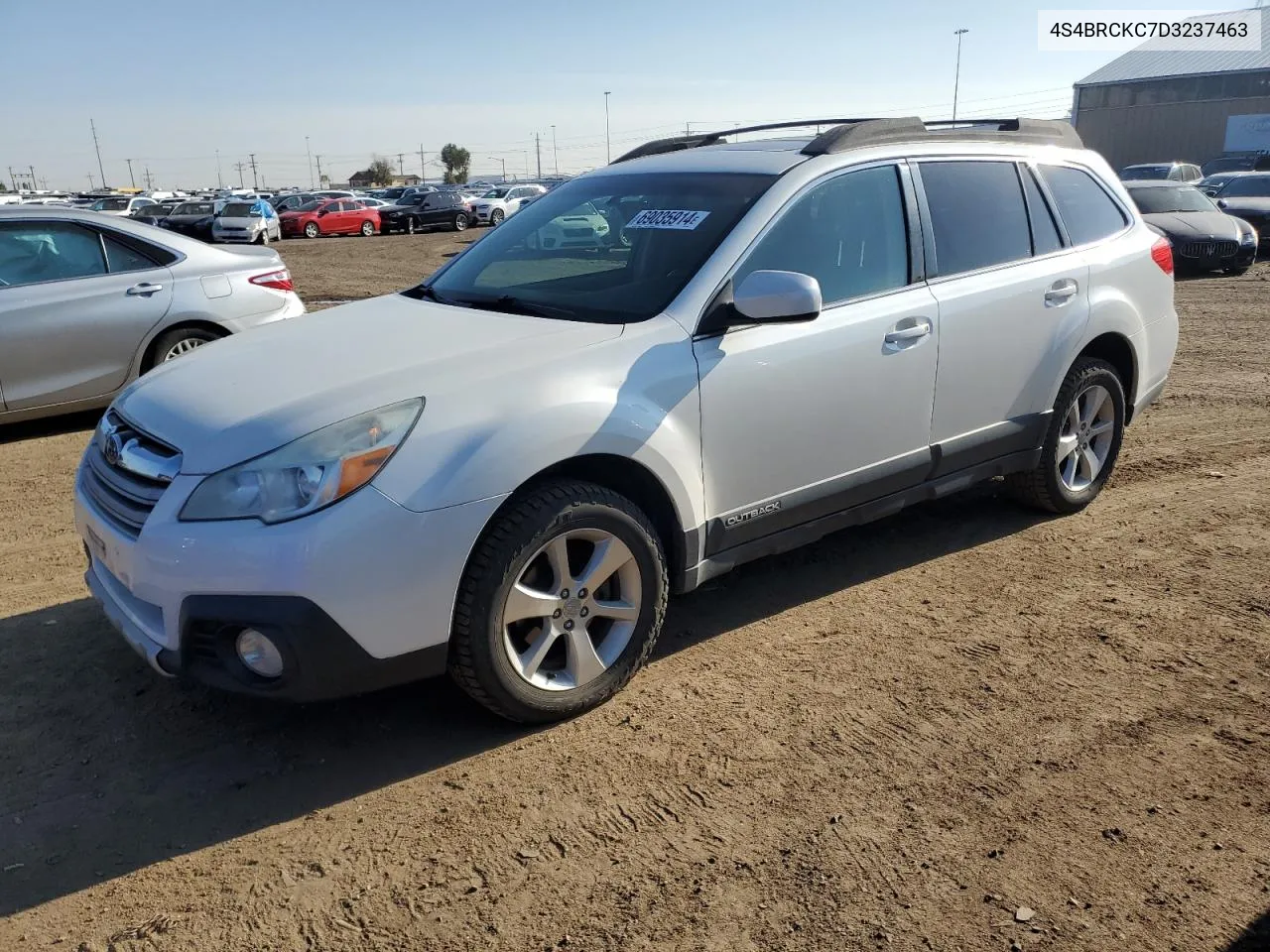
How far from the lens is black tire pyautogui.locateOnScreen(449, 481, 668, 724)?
2.97 m

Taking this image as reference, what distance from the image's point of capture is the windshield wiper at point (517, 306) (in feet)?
A: 12.0

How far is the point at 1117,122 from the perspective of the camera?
6138 cm

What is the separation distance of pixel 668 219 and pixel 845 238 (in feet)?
2.29

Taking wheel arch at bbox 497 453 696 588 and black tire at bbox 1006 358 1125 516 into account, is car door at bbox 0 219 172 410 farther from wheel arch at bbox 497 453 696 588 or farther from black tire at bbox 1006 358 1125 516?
black tire at bbox 1006 358 1125 516

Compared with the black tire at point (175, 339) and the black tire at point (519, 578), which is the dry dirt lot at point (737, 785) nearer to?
the black tire at point (519, 578)

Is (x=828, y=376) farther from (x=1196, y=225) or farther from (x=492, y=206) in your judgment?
(x=492, y=206)

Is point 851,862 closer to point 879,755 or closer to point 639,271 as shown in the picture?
point 879,755

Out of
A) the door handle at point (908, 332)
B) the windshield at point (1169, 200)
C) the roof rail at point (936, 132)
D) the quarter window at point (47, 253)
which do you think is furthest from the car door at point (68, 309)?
the windshield at point (1169, 200)

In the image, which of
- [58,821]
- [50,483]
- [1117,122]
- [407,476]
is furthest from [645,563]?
[1117,122]

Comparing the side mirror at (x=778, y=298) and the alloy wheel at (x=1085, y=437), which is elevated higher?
the side mirror at (x=778, y=298)

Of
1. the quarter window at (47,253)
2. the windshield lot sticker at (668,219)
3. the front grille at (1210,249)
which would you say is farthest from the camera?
the front grille at (1210,249)

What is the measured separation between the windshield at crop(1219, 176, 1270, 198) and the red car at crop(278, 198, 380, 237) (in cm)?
2789

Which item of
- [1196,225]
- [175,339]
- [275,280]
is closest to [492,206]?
[1196,225]

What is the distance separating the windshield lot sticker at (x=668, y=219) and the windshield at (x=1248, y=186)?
18876 millimetres
